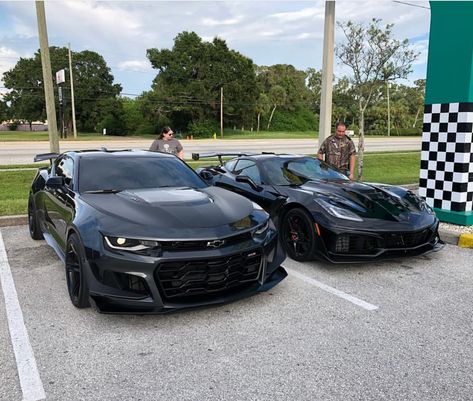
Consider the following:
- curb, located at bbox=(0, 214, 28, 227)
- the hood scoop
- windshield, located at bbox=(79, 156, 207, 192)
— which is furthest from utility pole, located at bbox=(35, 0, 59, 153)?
the hood scoop

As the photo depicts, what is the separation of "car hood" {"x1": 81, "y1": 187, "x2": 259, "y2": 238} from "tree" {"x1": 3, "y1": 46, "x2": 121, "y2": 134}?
192 feet

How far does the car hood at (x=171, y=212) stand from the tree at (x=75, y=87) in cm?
5855

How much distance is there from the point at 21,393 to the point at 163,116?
165 ft

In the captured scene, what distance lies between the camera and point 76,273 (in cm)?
356

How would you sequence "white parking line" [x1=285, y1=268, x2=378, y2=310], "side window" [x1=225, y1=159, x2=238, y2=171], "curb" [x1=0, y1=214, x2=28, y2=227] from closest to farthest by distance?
"white parking line" [x1=285, y1=268, x2=378, y2=310] < "side window" [x1=225, y1=159, x2=238, y2=171] < "curb" [x1=0, y1=214, x2=28, y2=227]

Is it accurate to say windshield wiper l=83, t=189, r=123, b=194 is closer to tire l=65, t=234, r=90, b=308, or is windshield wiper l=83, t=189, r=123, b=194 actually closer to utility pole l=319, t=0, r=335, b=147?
tire l=65, t=234, r=90, b=308

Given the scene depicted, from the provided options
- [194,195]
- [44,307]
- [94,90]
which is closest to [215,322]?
[194,195]

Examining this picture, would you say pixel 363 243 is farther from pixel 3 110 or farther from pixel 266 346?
pixel 3 110

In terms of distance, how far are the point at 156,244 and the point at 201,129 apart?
50154 millimetres

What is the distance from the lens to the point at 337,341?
10.1 feet

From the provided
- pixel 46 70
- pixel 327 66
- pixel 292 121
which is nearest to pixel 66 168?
pixel 46 70

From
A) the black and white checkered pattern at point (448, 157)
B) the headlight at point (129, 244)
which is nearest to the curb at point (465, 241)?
the black and white checkered pattern at point (448, 157)

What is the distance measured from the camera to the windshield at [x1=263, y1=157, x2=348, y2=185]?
17.9 ft

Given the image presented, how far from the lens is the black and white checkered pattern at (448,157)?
6.29 meters
